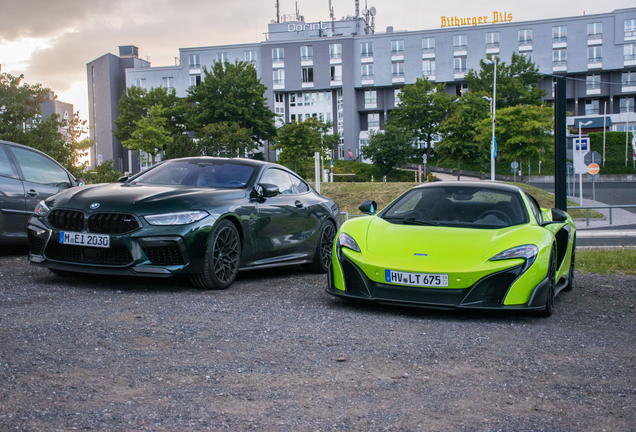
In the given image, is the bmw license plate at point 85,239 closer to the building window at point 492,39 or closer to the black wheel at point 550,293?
the black wheel at point 550,293

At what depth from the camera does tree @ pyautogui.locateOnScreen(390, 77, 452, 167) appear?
242 feet

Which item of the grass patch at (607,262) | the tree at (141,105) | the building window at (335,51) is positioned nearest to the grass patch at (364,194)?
the grass patch at (607,262)

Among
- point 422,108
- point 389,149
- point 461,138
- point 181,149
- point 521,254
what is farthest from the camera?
point 422,108

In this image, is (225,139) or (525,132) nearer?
(525,132)

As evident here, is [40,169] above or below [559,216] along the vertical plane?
above

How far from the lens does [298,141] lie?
58562mm

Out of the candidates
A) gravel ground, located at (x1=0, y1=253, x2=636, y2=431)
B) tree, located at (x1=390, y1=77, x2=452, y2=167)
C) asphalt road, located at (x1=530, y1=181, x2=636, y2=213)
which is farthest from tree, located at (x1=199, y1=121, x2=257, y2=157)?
gravel ground, located at (x1=0, y1=253, x2=636, y2=431)

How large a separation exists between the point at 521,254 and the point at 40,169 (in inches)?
279

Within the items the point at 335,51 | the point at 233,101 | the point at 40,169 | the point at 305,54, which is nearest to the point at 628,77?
the point at 335,51

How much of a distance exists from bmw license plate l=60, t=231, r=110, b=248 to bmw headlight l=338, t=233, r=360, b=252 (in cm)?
228

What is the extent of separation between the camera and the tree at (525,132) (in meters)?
47.5

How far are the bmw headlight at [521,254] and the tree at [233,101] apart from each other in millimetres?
63370

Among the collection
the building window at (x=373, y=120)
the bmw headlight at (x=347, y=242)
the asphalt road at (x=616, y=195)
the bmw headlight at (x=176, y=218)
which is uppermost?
the building window at (x=373, y=120)

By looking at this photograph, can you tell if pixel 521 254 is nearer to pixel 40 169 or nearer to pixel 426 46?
pixel 40 169
